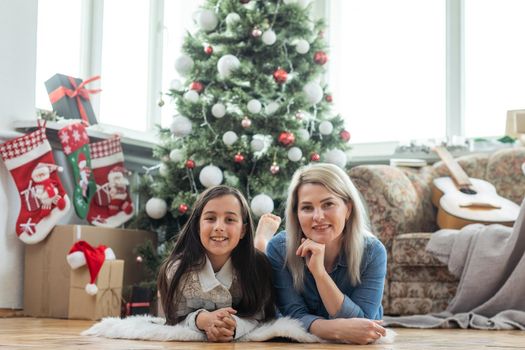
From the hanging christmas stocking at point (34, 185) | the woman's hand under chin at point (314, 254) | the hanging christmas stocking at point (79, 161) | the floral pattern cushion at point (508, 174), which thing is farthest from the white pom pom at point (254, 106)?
the woman's hand under chin at point (314, 254)

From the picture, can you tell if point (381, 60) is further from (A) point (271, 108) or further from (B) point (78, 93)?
(B) point (78, 93)

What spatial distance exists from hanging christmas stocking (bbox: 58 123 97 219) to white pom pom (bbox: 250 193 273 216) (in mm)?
827

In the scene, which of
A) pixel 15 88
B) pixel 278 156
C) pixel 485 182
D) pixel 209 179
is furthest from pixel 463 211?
pixel 15 88

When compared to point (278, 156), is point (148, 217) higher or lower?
lower

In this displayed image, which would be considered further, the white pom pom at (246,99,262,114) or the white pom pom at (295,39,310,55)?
the white pom pom at (295,39,310,55)

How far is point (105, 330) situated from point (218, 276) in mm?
343

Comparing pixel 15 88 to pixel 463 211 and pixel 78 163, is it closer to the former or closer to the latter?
pixel 78 163

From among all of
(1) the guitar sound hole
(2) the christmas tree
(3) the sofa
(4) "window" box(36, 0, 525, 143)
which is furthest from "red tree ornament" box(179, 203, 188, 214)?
(1) the guitar sound hole

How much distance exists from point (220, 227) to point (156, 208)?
5.82 feet

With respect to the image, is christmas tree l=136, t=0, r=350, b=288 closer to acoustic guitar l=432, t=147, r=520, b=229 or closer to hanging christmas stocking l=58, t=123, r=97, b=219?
hanging christmas stocking l=58, t=123, r=97, b=219

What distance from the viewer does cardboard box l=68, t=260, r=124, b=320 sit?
10.3 ft

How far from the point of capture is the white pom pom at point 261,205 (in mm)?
3396

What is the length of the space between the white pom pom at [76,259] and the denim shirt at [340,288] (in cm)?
132

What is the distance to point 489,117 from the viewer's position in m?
4.45
